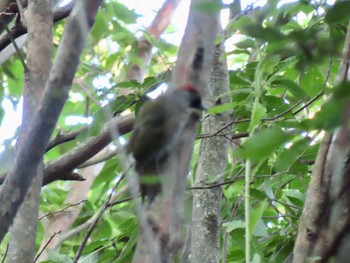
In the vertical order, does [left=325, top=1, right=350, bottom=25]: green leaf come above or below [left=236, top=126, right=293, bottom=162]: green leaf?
above

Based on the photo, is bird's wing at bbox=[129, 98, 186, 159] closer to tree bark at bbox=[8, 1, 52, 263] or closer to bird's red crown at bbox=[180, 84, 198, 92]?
bird's red crown at bbox=[180, 84, 198, 92]

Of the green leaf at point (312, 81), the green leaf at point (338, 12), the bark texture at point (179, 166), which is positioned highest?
the green leaf at point (338, 12)

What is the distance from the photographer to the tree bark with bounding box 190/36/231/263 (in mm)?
2402

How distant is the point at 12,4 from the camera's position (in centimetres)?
300

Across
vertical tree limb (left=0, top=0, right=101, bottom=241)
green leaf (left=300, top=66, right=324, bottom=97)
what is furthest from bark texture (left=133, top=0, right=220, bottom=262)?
green leaf (left=300, top=66, right=324, bottom=97)

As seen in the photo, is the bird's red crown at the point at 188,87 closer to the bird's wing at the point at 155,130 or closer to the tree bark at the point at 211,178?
the bird's wing at the point at 155,130

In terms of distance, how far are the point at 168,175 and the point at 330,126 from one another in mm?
328

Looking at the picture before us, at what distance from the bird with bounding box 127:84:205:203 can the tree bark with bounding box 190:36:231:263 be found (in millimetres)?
894

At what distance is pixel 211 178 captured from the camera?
2.46 m

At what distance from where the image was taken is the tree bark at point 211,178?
240 cm

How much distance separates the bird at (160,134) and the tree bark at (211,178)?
2.93 ft

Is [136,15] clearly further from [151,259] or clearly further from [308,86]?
[151,259]

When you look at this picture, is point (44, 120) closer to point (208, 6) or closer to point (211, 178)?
point (208, 6)

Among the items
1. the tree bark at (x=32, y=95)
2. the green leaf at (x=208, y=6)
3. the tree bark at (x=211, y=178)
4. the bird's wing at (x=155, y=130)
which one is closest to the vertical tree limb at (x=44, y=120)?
the bird's wing at (x=155, y=130)
